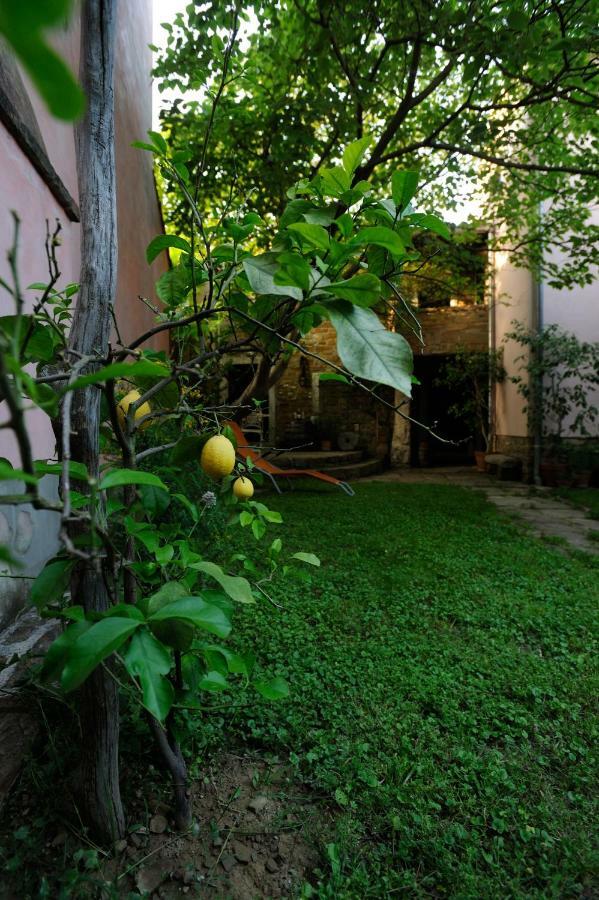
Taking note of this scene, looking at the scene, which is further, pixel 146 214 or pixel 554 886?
pixel 146 214

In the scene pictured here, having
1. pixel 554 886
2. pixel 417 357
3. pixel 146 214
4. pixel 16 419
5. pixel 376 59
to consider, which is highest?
pixel 376 59

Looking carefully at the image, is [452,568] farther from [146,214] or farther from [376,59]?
[146,214]

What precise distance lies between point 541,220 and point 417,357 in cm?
389

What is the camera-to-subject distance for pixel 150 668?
668 mm

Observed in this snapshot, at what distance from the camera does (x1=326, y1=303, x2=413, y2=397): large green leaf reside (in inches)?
21.6

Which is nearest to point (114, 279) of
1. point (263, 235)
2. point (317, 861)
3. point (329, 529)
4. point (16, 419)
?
point (16, 419)

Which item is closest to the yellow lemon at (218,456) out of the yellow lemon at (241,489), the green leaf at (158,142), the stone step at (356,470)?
the yellow lemon at (241,489)

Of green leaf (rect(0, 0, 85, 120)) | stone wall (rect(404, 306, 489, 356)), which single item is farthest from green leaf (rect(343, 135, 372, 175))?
stone wall (rect(404, 306, 489, 356))

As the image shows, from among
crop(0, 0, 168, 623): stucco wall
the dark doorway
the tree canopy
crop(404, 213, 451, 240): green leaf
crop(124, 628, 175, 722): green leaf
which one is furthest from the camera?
the dark doorway

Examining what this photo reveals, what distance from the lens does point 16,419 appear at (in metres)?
0.33

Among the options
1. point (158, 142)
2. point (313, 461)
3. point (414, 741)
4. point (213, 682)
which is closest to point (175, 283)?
point (158, 142)

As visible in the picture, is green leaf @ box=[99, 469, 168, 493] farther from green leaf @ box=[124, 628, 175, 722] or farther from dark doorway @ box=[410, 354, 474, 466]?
dark doorway @ box=[410, 354, 474, 466]

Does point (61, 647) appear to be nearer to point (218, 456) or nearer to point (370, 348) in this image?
point (218, 456)

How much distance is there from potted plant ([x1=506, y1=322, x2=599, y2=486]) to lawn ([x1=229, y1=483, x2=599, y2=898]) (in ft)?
12.7
